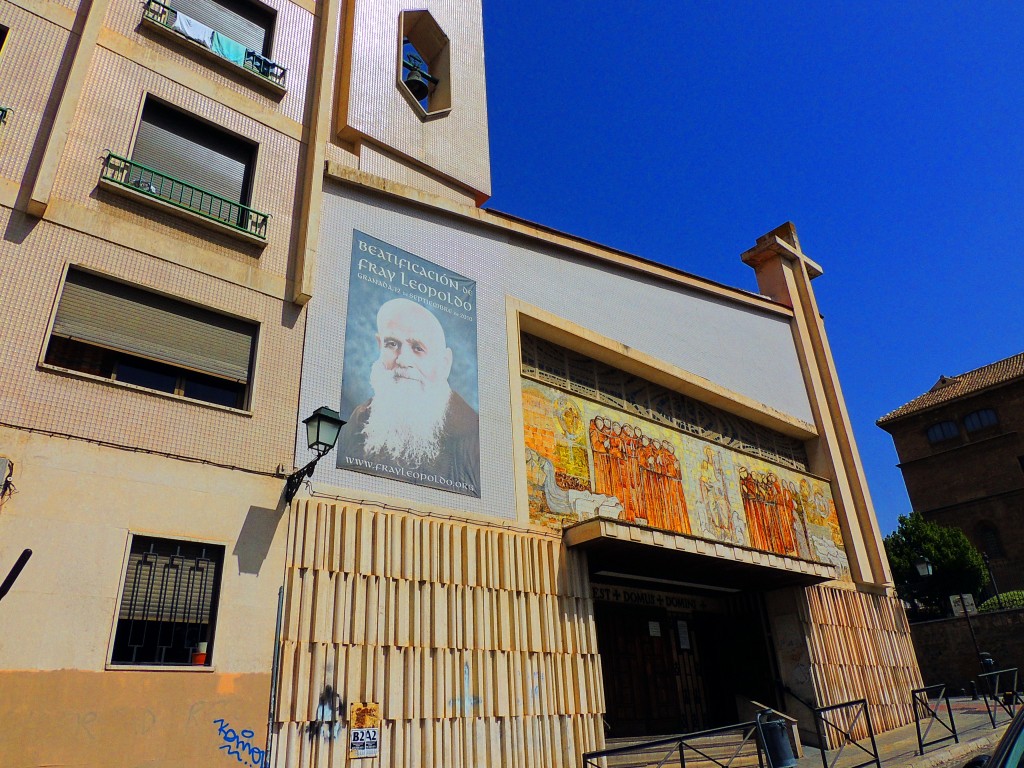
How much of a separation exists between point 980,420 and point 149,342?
3864 centimetres

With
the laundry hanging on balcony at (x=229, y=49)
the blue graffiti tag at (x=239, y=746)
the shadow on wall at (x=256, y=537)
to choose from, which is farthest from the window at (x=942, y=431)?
the blue graffiti tag at (x=239, y=746)

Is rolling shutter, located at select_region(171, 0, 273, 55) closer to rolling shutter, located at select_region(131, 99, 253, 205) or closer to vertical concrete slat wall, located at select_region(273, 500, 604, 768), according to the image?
rolling shutter, located at select_region(131, 99, 253, 205)

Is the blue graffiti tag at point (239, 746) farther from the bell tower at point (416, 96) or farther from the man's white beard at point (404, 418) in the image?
the bell tower at point (416, 96)

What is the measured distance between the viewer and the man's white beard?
9305 mm

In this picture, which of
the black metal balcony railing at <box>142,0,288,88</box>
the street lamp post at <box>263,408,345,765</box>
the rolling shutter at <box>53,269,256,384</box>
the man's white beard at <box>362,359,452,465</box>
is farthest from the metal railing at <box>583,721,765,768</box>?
the black metal balcony railing at <box>142,0,288,88</box>

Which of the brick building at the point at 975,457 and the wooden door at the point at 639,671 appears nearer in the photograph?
the wooden door at the point at 639,671

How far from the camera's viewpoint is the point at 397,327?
1021cm

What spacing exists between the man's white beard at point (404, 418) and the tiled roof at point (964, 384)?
114ft

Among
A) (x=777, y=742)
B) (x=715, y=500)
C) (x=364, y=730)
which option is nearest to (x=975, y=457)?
(x=715, y=500)

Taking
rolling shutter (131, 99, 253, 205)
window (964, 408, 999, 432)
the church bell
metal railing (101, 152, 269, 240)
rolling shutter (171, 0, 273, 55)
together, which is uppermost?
window (964, 408, 999, 432)

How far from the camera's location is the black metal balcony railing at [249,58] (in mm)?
9508

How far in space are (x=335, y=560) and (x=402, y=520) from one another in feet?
3.43

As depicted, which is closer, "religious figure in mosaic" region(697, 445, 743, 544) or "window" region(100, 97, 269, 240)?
"window" region(100, 97, 269, 240)

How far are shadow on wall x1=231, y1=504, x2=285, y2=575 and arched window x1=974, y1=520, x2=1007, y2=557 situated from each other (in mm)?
36060
